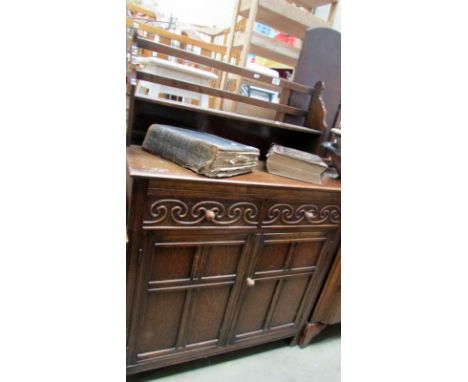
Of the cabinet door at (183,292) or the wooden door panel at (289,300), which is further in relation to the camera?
the wooden door panel at (289,300)

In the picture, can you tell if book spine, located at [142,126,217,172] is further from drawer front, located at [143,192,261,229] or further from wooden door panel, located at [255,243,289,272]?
wooden door panel, located at [255,243,289,272]

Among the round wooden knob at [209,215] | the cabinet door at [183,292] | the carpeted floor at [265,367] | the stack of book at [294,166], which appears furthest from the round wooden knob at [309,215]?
the carpeted floor at [265,367]

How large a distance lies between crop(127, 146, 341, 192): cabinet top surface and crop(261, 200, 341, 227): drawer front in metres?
0.06

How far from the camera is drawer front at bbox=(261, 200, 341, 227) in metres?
0.83

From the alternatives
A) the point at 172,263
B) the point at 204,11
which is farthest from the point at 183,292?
the point at 204,11

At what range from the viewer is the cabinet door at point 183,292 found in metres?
0.75

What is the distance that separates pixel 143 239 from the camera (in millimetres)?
696

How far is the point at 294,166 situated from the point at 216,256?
1.24 ft

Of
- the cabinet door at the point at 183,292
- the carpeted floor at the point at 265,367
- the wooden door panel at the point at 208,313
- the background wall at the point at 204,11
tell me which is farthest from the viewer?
the background wall at the point at 204,11

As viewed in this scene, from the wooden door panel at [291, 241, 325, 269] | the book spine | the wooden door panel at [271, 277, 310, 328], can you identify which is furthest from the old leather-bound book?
the wooden door panel at [271, 277, 310, 328]

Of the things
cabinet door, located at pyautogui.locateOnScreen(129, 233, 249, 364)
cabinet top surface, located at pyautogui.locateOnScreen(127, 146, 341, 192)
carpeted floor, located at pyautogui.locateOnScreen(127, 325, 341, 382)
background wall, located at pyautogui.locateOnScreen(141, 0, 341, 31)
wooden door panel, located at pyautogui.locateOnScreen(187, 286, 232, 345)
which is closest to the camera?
cabinet top surface, located at pyautogui.locateOnScreen(127, 146, 341, 192)

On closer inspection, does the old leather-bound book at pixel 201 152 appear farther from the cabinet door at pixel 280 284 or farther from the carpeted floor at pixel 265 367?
the carpeted floor at pixel 265 367

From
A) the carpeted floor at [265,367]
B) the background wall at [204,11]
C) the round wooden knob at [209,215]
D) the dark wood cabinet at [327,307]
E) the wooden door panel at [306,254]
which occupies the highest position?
the background wall at [204,11]
